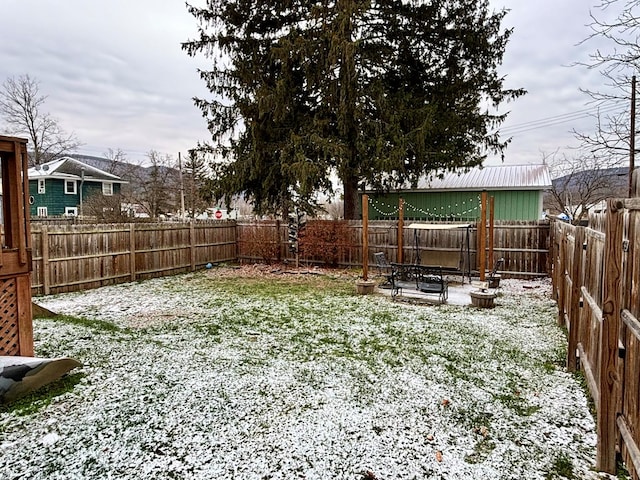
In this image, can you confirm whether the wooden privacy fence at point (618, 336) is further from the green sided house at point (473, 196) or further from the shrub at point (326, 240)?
the green sided house at point (473, 196)

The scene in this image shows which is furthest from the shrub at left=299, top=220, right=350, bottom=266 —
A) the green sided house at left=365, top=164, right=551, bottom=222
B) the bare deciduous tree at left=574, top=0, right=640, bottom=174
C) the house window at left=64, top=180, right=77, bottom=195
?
the house window at left=64, top=180, right=77, bottom=195

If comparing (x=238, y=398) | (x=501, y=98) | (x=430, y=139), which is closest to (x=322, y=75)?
(x=430, y=139)

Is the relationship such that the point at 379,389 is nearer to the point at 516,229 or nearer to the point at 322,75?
the point at 516,229

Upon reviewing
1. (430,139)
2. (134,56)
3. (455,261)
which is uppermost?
(134,56)

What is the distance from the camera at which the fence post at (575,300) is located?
12.6 feet

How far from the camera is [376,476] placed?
2.34 meters

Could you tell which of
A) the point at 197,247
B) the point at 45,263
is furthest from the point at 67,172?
the point at 45,263

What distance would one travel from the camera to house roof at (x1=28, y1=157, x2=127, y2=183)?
24.0 meters

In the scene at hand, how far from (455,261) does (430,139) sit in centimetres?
436

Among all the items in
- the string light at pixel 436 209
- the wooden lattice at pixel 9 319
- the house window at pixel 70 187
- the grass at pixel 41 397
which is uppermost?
the house window at pixel 70 187

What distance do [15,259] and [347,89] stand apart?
9.39 m

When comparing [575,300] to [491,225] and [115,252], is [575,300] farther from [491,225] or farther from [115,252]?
[115,252]

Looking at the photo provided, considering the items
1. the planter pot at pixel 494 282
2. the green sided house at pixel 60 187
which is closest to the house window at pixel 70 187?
the green sided house at pixel 60 187

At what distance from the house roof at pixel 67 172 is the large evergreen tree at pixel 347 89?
17.7 meters
